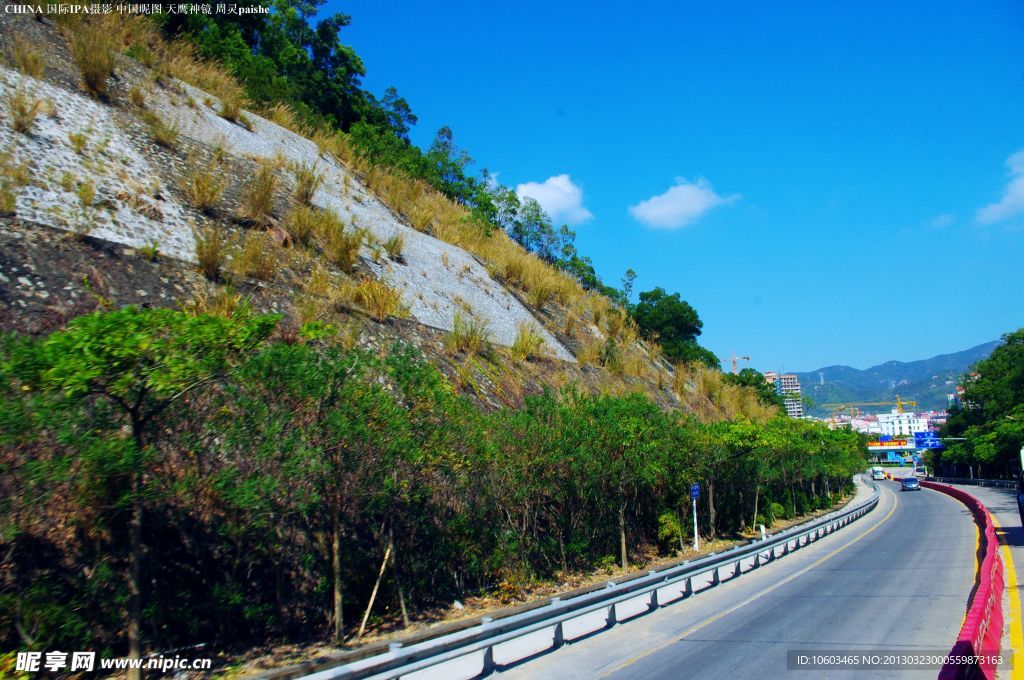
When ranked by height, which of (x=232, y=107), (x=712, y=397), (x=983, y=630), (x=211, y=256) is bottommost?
(x=983, y=630)

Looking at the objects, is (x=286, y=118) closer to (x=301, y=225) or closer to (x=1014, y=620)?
(x=301, y=225)

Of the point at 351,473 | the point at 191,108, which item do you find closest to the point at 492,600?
the point at 351,473

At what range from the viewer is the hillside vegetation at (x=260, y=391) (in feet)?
27.0

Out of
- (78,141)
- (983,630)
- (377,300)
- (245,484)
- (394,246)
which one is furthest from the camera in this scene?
(394,246)

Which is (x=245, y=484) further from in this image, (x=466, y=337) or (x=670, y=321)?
(x=670, y=321)

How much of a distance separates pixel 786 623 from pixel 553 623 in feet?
12.4

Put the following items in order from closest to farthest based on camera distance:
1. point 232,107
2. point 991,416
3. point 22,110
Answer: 1. point 22,110
2. point 232,107
3. point 991,416

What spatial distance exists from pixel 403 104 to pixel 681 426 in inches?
1547

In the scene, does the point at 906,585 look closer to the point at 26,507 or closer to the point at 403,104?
the point at 26,507

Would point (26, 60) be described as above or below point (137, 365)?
above

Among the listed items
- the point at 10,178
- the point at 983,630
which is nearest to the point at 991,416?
the point at 983,630

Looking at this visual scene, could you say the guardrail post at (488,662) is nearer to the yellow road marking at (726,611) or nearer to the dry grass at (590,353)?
the yellow road marking at (726,611)

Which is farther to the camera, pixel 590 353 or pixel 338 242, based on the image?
pixel 590 353

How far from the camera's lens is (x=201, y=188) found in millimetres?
17531
